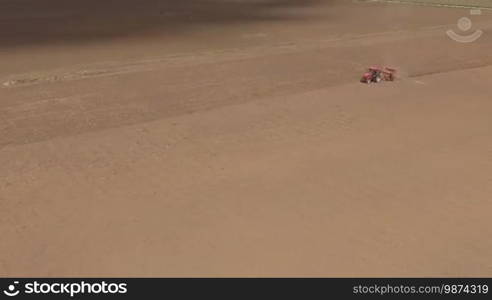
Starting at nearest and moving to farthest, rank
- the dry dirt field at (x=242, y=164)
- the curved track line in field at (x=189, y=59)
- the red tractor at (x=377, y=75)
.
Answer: the dry dirt field at (x=242, y=164)
the red tractor at (x=377, y=75)
the curved track line in field at (x=189, y=59)

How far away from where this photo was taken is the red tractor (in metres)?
15.0

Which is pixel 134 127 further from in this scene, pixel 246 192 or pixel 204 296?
pixel 204 296

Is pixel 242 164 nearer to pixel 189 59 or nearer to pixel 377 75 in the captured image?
pixel 377 75

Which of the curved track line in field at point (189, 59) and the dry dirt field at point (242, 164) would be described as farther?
the curved track line in field at point (189, 59)

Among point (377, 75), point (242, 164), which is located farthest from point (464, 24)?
point (242, 164)

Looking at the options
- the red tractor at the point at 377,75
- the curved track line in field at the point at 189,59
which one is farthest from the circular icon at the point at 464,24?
the red tractor at the point at 377,75

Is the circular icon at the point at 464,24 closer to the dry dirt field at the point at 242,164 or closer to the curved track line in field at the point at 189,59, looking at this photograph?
the curved track line in field at the point at 189,59

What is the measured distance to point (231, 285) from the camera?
244 inches

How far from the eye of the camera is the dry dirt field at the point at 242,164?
266 inches

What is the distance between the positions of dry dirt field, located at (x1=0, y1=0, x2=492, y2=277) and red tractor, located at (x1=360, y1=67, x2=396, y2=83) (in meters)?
0.41

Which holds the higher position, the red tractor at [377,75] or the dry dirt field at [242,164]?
the red tractor at [377,75]

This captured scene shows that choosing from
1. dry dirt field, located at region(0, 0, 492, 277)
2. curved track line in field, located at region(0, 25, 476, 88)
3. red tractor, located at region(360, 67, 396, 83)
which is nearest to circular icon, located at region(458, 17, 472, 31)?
curved track line in field, located at region(0, 25, 476, 88)

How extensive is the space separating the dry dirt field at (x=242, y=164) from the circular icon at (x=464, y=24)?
861 centimetres

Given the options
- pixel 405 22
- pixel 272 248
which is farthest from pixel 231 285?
pixel 405 22
